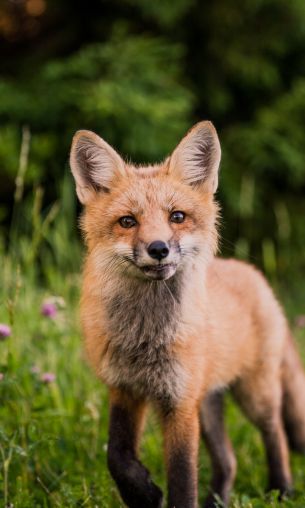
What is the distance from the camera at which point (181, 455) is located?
3.26 meters

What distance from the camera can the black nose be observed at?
9.48 feet

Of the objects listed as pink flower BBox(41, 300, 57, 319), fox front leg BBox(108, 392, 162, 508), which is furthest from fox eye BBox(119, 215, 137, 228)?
pink flower BBox(41, 300, 57, 319)

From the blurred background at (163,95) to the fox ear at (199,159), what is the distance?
3.72m

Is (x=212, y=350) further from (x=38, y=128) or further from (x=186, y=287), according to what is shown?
(x=38, y=128)

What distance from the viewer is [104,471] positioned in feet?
12.8

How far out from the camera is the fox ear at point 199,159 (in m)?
3.44

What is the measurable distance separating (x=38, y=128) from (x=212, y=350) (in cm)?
500

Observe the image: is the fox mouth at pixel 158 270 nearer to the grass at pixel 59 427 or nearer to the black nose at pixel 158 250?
the black nose at pixel 158 250

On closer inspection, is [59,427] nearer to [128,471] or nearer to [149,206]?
[128,471]

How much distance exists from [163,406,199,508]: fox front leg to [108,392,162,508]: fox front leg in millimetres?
102

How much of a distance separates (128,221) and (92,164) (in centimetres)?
49

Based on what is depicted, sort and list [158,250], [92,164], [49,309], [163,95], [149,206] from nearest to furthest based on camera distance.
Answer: [158,250] < [149,206] < [92,164] < [49,309] < [163,95]

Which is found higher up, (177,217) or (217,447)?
(177,217)

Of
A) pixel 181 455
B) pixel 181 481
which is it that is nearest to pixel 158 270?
pixel 181 455
